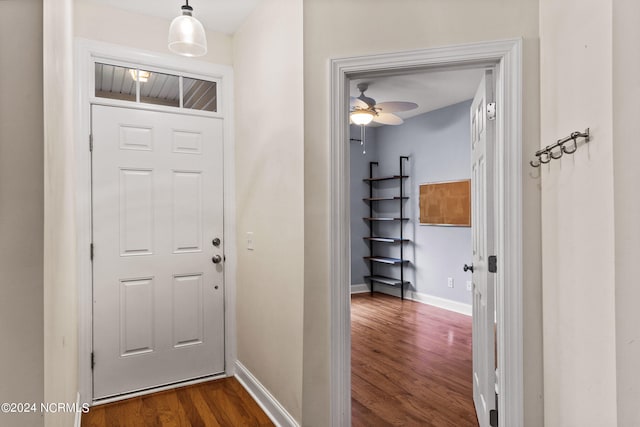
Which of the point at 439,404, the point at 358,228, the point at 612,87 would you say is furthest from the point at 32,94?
the point at 358,228

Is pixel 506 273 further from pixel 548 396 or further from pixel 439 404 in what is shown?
pixel 439 404

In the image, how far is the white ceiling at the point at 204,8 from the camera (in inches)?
103

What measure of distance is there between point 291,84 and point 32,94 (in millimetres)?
1420

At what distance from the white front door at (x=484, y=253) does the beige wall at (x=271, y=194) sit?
0.94 meters

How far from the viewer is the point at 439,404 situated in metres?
2.55

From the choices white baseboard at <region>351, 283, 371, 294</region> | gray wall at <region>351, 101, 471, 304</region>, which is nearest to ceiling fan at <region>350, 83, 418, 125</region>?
gray wall at <region>351, 101, 471, 304</region>

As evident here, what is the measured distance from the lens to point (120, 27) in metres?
2.68

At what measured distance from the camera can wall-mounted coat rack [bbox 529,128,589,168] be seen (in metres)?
1.33

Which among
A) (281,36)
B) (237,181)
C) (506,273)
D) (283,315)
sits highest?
(281,36)

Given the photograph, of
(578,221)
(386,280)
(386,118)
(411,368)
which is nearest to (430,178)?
(386,118)

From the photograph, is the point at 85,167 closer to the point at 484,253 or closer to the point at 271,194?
the point at 271,194

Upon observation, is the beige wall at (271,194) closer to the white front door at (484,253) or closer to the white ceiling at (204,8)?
the white ceiling at (204,8)

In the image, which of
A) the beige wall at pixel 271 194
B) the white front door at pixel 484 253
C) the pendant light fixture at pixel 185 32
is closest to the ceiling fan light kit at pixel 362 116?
the beige wall at pixel 271 194

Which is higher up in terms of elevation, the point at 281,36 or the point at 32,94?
the point at 281,36
